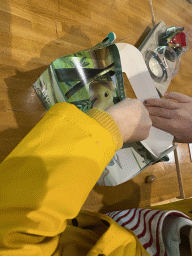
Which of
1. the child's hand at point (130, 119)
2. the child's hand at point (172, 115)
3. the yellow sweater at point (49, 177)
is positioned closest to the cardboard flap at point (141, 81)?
the child's hand at point (172, 115)

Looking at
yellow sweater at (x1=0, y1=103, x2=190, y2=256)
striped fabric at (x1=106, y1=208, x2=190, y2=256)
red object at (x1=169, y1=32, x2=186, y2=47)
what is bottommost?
striped fabric at (x1=106, y1=208, x2=190, y2=256)

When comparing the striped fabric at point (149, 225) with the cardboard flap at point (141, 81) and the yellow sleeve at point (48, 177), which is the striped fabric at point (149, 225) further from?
the yellow sleeve at point (48, 177)

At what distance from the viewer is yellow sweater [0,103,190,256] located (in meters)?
0.19

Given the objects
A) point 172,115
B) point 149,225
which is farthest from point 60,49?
point 149,225

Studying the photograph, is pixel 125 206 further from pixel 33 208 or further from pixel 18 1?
pixel 18 1

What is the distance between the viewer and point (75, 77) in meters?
0.42

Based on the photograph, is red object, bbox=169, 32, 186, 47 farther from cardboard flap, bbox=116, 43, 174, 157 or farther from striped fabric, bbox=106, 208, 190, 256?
striped fabric, bbox=106, 208, 190, 256

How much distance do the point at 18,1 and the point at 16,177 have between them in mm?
496

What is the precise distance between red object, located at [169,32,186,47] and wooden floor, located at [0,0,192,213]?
12 cm

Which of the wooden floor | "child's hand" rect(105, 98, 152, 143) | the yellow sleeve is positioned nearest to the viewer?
the yellow sleeve

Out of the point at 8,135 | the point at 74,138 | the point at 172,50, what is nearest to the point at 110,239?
the point at 74,138

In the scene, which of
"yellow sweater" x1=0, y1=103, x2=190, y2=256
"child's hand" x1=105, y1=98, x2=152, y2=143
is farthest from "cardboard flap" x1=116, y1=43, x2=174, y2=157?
"yellow sweater" x1=0, y1=103, x2=190, y2=256

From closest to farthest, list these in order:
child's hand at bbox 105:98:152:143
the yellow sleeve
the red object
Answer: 1. the yellow sleeve
2. child's hand at bbox 105:98:152:143
3. the red object

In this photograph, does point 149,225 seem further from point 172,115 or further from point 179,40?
point 179,40
